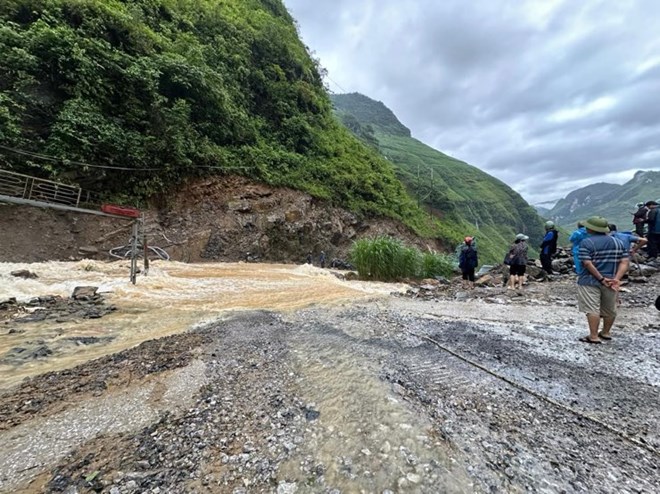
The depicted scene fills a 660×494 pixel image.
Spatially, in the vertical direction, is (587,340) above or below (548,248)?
below

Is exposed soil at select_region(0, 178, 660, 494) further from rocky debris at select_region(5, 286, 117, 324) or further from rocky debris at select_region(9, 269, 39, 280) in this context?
rocky debris at select_region(9, 269, 39, 280)

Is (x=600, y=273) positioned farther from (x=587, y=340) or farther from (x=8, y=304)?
(x=8, y=304)

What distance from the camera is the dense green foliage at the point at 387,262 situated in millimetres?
11758

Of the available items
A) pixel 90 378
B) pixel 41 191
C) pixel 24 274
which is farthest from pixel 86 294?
pixel 41 191

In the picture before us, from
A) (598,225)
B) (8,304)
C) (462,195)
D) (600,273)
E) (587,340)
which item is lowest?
(8,304)

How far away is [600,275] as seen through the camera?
4.21 metres

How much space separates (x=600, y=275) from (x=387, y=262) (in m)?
7.68

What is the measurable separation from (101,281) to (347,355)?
365 inches

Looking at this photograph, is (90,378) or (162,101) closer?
(90,378)

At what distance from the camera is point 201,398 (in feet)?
9.55

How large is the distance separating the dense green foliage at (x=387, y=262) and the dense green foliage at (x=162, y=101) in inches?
411

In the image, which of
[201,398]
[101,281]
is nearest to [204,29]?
[101,281]

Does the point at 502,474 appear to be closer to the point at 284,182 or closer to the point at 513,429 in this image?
the point at 513,429

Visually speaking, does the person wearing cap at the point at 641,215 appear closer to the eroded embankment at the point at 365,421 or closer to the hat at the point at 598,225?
the hat at the point at 598,225
